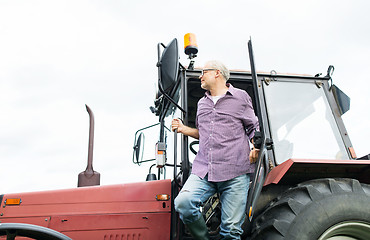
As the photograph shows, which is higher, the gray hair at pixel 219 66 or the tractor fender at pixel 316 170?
the gray hair at pixel 219 66

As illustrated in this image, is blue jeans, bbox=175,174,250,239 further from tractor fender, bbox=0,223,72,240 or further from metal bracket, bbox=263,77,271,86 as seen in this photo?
metal bracket, bbox=263,77,271,86

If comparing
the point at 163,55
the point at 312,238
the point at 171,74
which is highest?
the point at 163,55

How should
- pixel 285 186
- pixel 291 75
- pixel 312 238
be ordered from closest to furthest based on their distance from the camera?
pixel 312 238, pixel 285 186, pixel 291 75

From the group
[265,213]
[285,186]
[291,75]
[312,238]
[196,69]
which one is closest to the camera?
Answer: [312,238]

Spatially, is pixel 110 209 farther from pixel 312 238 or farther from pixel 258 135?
pixel 312 238

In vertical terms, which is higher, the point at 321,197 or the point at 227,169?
the point at 227,169

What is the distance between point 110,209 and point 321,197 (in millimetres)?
1670

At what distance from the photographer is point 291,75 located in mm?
3055

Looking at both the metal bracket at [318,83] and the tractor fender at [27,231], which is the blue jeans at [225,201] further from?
the metal bracket at [318,83]

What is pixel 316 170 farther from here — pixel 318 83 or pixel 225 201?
pixel 318 83

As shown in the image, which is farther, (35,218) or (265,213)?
(35,218)

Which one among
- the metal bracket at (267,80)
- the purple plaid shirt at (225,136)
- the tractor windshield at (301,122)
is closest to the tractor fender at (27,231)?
the purple plaid shirt at (225,136)

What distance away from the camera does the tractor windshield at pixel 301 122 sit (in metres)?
2.76

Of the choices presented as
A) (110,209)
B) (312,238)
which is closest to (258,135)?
(312,238)
